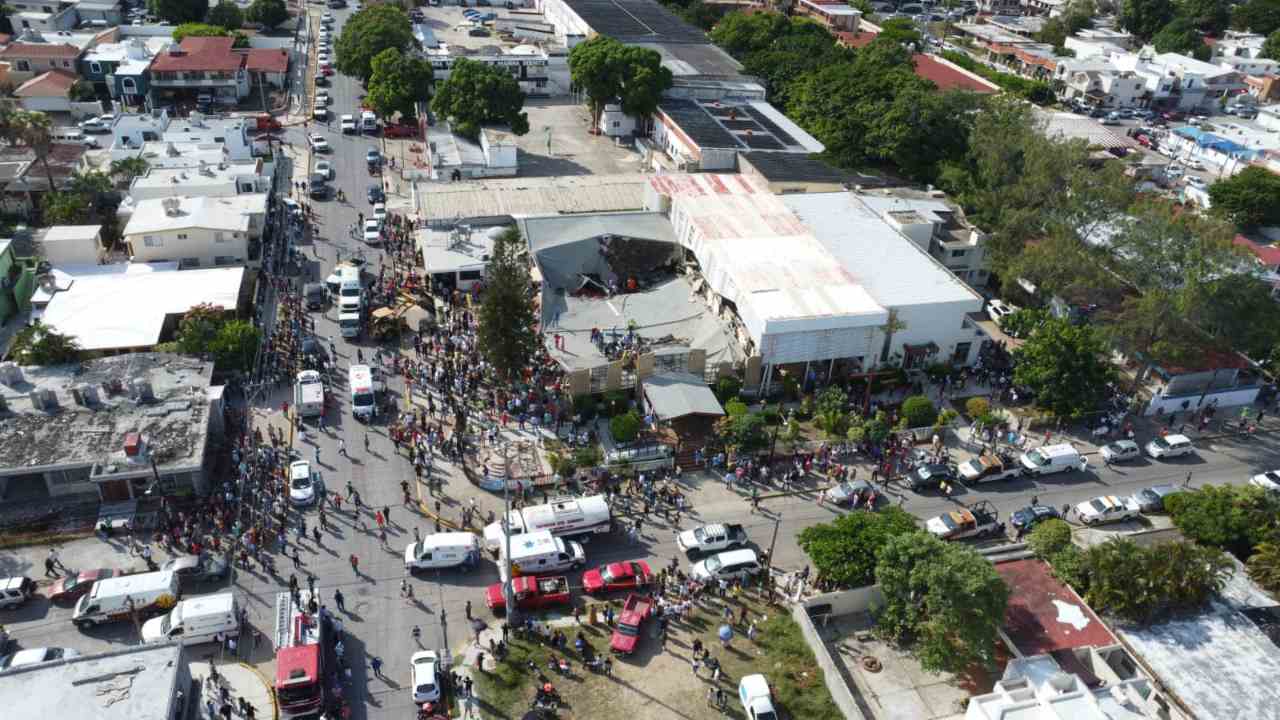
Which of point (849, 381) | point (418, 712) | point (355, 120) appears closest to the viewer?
point (418, 712)

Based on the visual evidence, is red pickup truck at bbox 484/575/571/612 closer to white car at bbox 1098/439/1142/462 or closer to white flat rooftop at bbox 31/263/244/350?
white flat rooftop at bbox 31/263/244/350

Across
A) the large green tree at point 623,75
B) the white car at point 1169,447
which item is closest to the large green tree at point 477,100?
the large green tree at point 623,75

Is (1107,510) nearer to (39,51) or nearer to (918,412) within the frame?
(918,412)

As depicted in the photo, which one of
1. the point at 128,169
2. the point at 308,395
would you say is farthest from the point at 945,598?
the point at 128,169

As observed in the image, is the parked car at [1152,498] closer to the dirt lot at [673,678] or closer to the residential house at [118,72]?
the dirt lot at [673,678]

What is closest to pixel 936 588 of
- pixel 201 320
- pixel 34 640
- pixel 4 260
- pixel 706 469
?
pixel 706 469

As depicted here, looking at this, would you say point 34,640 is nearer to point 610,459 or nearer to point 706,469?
point 610,459

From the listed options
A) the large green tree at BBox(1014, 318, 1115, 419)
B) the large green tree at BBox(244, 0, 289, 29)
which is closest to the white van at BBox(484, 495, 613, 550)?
the large green tree at BBox(1014, 318, 1115, 419)
